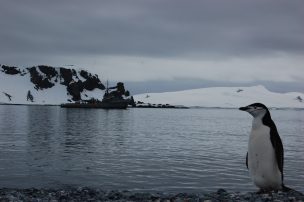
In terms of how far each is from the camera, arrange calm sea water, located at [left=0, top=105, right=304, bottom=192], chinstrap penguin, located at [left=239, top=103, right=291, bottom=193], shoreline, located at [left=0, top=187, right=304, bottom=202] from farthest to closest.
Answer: calm sea water, located at [left=0, top=105, right=304, bottom=192] < chinstrap penguin, located at [left=239, top=103, right=291, bottom=193] < shoreline, located at [left=0, top=187, right=304, bottom=202]

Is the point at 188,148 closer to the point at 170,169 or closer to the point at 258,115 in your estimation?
the point at 170,169

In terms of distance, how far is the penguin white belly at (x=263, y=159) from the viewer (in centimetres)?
1202

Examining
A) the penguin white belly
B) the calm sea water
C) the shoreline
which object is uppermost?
the penguin white belly

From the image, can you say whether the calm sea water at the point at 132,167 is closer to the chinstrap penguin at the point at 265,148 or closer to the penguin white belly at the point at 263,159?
the penguin white belly at the point at 263,159

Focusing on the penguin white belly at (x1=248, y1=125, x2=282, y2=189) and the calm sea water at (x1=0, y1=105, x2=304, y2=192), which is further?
the calm sea water at (x1=0, y1=105, x2=304, y2=192)

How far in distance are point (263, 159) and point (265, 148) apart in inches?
12.2

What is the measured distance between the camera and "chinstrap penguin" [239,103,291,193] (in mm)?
11992

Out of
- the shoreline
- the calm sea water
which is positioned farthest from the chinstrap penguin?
the calm sea water

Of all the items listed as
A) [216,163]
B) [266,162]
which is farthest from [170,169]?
[266,162]

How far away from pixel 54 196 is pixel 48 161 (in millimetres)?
11601

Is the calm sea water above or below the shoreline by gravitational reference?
below

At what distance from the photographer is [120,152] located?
28.0 m

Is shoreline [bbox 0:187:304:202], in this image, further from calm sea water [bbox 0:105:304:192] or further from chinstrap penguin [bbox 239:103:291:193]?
calm sea water [bbox 0:105:304:192]

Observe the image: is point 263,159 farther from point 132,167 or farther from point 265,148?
point 132,167
